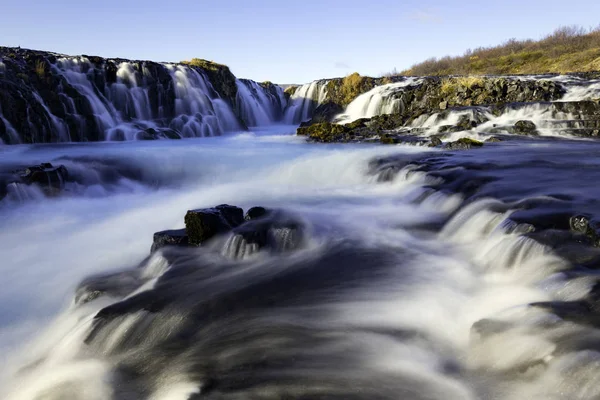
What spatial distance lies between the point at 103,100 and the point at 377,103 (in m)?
15.3

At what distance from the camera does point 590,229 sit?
4773 millimetres

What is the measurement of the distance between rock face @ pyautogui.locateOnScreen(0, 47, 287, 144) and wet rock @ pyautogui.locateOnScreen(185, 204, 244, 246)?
13.5 meters

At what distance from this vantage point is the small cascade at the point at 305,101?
3278 centimetres

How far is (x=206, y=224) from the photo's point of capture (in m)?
5.81

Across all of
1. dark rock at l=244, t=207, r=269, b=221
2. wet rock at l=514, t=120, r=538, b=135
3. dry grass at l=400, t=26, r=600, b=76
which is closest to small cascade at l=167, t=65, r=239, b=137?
wet rock at l=514, t=120, r=538, b=135

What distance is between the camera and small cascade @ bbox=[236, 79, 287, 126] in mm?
30636

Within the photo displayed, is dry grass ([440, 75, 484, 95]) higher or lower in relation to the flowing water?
higher

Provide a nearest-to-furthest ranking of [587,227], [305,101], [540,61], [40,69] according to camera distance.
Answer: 1. [587,227]
2. [40,69]
3. [305,101]
4. [540,61]

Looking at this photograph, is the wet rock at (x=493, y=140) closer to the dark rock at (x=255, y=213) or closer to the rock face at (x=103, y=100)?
the dark rock at (x=255, y=213)

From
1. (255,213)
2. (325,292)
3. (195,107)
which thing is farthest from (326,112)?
(325,292)

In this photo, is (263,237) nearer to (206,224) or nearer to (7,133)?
(206,224)

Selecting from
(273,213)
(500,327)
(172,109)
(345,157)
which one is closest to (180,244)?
(273,213)

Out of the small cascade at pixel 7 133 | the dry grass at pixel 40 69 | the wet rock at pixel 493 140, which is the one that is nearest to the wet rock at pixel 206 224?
the wet rock at pixel 493 140

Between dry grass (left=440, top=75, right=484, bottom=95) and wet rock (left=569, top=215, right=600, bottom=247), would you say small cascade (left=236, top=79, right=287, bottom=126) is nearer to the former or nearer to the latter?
dry grass (left=440, top=75, right=484, bottom=95)
